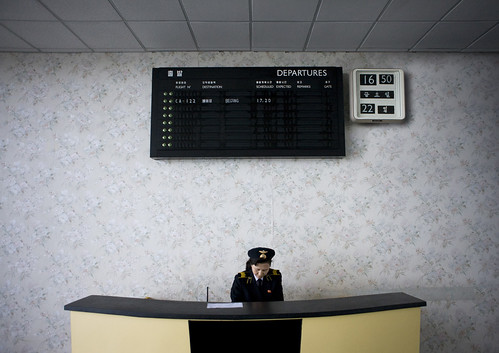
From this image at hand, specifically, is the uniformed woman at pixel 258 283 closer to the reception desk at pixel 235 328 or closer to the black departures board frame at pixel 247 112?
the reception desk at pixel 235 328

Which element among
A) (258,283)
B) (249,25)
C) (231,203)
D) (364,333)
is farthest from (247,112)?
(364,333)

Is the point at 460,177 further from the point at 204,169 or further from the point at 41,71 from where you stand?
the point at 41,71

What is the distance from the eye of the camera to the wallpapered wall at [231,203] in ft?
8.54

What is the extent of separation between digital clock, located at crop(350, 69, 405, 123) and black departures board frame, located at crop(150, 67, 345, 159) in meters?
0.15

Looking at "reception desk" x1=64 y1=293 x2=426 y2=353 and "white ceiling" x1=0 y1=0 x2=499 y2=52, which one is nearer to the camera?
"reception desk" x1=64 y1=293 x2=426 y2=353

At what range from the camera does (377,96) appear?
2.68 metres

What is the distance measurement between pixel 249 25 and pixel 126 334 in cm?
218

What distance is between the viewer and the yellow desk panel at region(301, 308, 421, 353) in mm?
1564

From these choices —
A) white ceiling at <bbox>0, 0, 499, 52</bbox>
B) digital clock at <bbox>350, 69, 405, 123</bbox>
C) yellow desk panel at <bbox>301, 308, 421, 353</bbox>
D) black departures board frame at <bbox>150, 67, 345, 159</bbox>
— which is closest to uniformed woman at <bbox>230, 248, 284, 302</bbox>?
yellow desk panel at <bbox>301, 308, 421, 353</bbox>

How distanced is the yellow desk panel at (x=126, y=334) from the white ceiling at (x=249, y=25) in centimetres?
197

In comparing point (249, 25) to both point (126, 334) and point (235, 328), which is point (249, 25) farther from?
point (126, 334)

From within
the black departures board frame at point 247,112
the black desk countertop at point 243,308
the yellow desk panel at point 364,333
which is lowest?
the yellow desk panel at point 364,333

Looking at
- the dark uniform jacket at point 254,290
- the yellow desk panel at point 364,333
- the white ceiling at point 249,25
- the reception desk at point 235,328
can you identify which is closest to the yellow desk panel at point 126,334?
the reception desk at point 235,328

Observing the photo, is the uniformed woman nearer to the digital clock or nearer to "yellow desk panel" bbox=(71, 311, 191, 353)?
"yellow desk panel" bbox=(71, 311, 191, 353)
